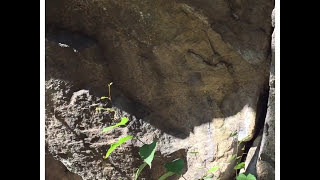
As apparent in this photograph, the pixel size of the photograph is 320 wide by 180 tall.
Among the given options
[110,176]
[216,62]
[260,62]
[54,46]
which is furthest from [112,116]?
[260,62]

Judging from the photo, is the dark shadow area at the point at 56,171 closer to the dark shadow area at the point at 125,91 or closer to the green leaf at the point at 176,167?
the dark shadow area at the point at 125,91

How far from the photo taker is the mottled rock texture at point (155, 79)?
1959 millimetres

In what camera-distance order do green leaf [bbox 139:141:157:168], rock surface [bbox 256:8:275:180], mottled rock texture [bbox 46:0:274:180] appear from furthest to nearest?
1. mottled rock texture [bbox 46:0:274:180]
2. rock surface [bbox 256:8:275:180]
3. green leaf [bbox 139:141:157:168]

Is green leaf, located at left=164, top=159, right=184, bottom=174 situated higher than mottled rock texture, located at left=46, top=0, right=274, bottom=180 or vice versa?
mottled rock texture, located at left=46, top=0, right=274, bottom=180

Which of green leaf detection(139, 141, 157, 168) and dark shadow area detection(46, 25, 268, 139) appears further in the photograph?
dark shadow area detection(46, 25, 268, 139)

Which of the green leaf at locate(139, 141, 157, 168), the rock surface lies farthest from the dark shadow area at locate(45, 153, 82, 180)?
the rock surface

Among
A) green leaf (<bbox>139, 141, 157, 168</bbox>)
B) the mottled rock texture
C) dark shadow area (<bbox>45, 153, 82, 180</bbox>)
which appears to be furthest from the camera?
dark shadow area (<bbox>45, 153, 82, 180</bbox>)

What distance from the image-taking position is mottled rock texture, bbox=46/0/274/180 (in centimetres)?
196

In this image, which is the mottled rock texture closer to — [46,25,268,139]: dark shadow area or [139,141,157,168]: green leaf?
[46,25,268,139]: dark shadow area

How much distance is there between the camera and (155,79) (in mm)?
2098

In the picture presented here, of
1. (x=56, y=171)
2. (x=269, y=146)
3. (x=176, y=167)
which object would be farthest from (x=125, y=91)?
(x=269, y=146)

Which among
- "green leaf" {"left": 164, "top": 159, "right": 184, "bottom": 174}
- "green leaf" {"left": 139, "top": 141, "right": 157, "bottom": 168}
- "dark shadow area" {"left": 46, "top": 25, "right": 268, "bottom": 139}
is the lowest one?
"green leaf" {"left": 164, "top": 159, "right": 184, "bottom": 174}

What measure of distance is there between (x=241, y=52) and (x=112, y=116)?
671mm

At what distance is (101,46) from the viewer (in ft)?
6.79
